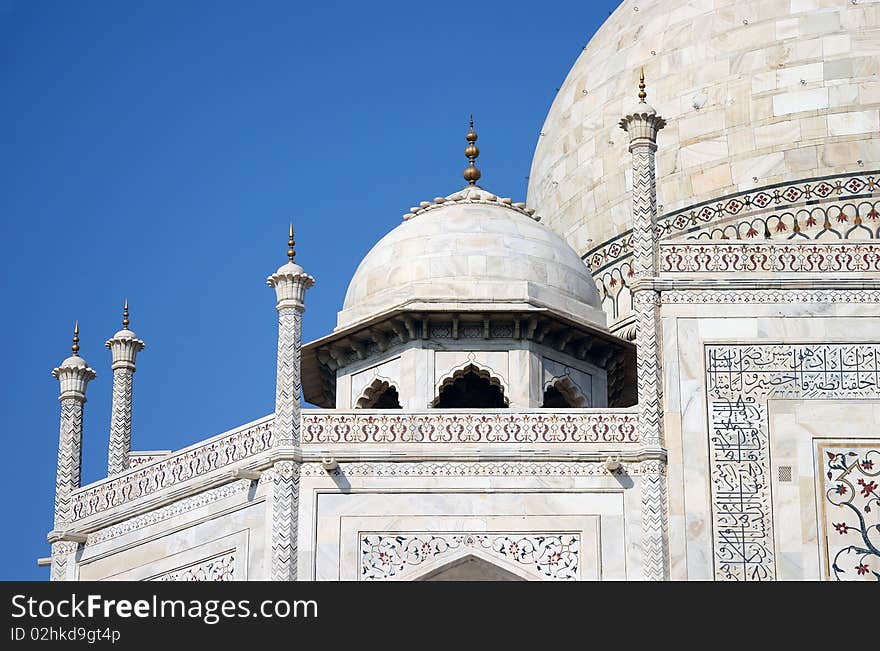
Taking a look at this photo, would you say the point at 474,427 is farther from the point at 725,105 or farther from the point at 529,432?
the point at 725,105

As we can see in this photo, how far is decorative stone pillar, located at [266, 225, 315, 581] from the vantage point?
742 inches

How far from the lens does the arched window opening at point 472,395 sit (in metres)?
21.6

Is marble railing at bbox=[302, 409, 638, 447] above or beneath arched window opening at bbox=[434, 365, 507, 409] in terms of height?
beneath

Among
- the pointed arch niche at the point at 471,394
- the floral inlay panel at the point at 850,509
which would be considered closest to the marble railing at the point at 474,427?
the floral inlay panel at the point at 850,509

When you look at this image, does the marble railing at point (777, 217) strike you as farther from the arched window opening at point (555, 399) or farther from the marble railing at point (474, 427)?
the marble railing at point (474, 427)

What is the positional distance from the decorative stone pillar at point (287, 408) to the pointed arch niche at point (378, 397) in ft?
6.35

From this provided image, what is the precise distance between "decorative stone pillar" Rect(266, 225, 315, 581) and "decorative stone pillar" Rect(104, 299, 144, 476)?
8.53ft

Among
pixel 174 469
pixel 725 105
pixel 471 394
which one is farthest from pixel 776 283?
pixel 725 105

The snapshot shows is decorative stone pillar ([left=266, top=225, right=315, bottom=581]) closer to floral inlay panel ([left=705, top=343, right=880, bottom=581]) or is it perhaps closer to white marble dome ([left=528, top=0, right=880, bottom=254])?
floral inlay panel ([left=705, top=343, right=880, bottom=581])

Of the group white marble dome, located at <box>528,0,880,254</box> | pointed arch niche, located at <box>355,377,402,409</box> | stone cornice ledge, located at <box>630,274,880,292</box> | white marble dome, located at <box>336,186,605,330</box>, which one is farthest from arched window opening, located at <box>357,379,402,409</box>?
white marble dome, located at <box>528,0,880,254</box>

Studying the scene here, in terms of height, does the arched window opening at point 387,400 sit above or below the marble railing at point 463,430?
above

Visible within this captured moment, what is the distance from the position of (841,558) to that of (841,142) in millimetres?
6067
